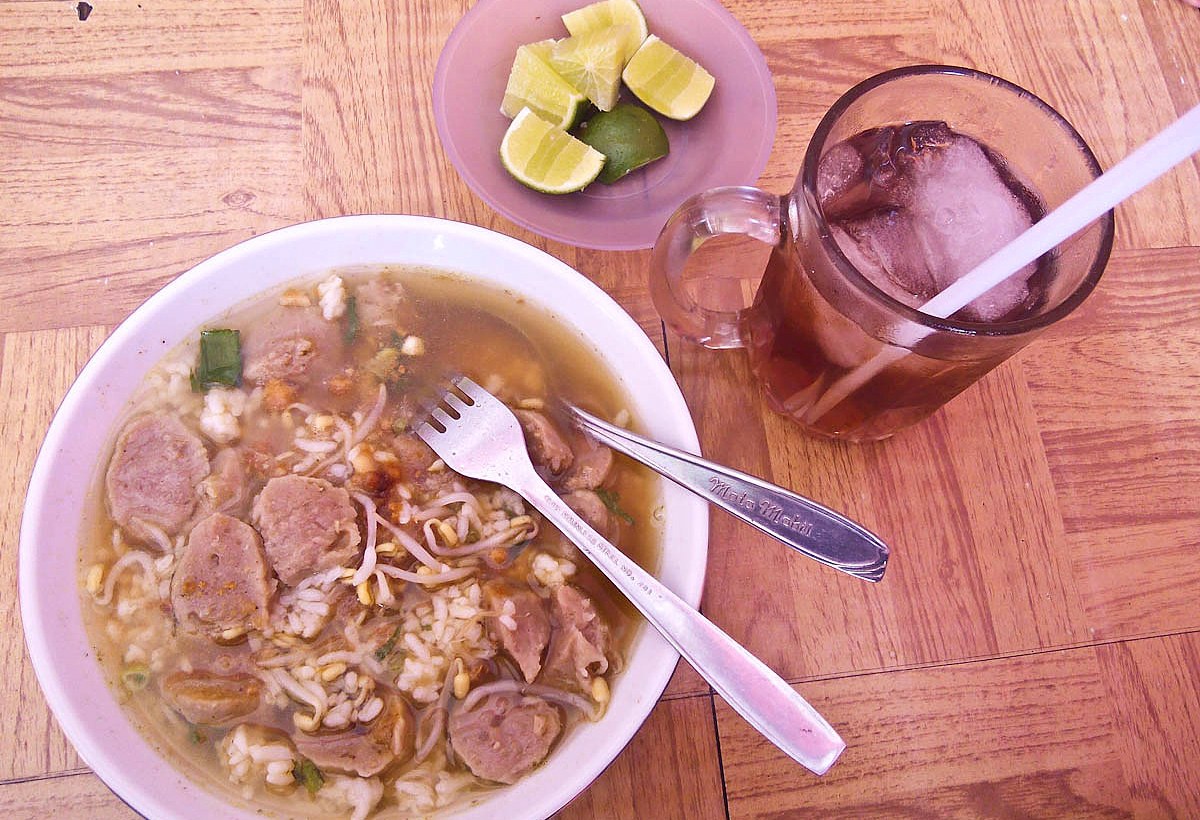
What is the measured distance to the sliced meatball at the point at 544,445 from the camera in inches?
53.2

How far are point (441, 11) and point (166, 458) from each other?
1091mm

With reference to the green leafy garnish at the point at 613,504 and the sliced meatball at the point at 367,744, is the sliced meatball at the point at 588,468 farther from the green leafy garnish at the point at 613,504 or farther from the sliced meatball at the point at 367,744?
the sliced meatball at the point at 367,744

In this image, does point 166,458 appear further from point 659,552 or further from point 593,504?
point 659,552

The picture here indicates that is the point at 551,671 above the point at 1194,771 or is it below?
above

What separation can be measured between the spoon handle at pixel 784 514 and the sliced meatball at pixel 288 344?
61 cm

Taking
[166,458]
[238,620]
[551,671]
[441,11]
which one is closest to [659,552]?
[551,671]

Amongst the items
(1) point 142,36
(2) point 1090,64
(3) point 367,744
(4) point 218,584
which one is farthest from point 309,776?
(2) point 1090,64

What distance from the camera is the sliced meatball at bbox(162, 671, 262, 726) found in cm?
123

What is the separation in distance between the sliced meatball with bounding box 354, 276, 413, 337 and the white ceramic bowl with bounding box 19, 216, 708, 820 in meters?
0.05

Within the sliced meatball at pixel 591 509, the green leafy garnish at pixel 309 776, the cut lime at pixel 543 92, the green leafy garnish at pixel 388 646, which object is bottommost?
the green leafy garnish at pixel 309 776

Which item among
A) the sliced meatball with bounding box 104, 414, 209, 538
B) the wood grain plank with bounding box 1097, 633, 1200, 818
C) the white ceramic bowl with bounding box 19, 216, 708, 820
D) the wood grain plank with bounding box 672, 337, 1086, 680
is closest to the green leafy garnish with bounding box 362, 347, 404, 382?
the white ceramic bowl with bounding box 19, 216, 708, 820

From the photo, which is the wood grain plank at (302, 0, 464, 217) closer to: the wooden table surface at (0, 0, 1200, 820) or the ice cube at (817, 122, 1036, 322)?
the wooden table surface at (0, 0, 1200, 820)

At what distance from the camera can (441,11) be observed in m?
1.78

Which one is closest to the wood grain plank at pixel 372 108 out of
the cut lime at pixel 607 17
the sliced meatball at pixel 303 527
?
the cut lime at pixel 607 17
